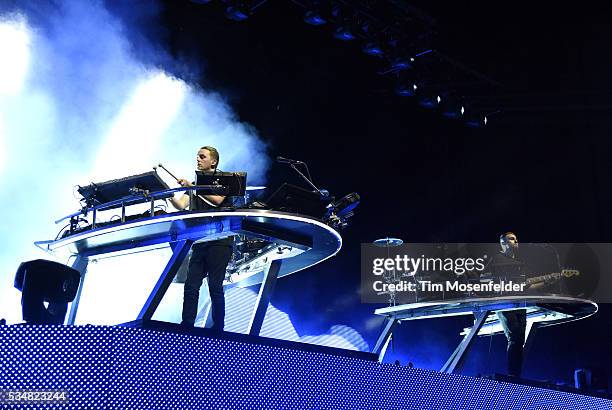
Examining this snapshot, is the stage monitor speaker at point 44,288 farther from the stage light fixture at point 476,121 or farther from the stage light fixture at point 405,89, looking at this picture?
the stage light fixture at point 476,121

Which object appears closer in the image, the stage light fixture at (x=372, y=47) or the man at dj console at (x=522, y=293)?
the man at dj console at (x=522, y=293)

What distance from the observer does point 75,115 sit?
21.7 ft

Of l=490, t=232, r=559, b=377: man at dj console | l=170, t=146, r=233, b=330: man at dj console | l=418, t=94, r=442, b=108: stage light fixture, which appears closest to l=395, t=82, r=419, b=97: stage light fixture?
l=418, t=94, r=442, b=108: stage light fixture

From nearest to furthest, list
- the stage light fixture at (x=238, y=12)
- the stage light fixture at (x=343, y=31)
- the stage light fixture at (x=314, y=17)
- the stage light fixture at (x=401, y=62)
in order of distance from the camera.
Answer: the stage light fixture at (x=238, y=12), the stage light fixture at (x=314, y=17), the stage light fixture at (x=343, y=31), the stage light fixture at (x=401, y=62)

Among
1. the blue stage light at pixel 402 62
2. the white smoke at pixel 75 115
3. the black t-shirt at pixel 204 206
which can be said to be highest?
the blue stage light at pixel 402 62

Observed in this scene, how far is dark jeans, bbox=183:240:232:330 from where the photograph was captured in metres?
4.00

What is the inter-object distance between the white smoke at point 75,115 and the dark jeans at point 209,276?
2.47 meters

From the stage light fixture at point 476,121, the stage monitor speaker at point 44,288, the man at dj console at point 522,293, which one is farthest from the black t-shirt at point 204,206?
the stage light fixture at point 476,121

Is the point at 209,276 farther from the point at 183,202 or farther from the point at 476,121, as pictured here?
the point at 476,121

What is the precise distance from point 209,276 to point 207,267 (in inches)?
2.8

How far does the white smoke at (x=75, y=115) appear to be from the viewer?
20.2ft

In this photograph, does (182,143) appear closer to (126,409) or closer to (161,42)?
(161,42)

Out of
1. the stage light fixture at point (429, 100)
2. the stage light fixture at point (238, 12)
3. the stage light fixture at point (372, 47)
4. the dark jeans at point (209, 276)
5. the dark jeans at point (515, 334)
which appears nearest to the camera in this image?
the dark jeans at point (209, 276)

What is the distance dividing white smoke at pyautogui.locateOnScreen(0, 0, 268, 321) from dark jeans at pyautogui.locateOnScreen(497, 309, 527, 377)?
124 inches
